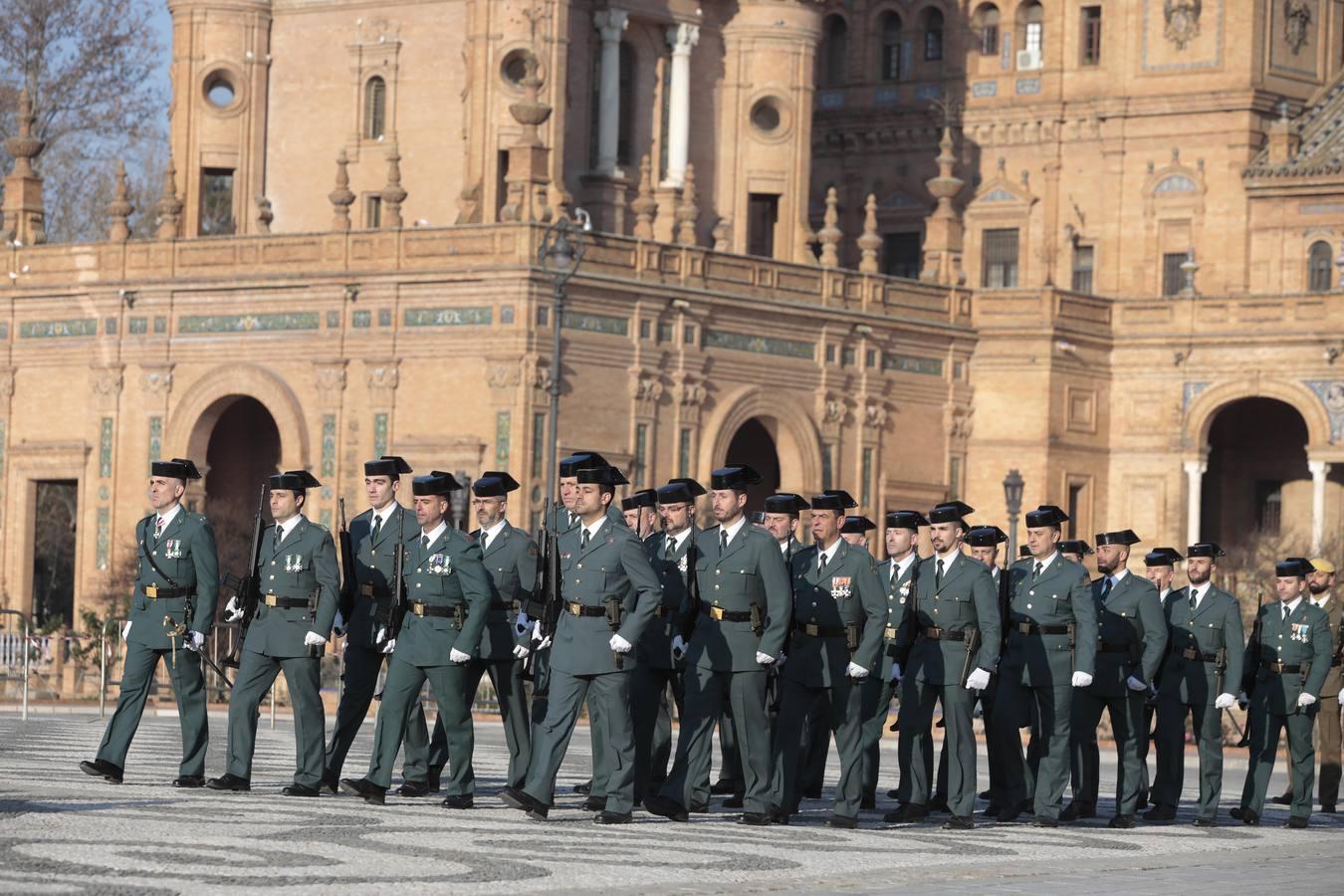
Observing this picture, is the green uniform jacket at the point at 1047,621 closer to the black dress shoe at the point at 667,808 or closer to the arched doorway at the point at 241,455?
the black dress shoe at the point at 667,808

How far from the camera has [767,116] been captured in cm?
5384

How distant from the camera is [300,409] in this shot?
1810 inches

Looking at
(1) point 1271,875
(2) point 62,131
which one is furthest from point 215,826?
(2) point 62,131

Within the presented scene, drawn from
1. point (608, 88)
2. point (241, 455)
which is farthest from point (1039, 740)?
point (608, 88)

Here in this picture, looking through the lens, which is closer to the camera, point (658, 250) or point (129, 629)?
point (129, 629)

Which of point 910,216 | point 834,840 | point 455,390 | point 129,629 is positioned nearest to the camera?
point 834,840

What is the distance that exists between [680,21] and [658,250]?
23.8 feet

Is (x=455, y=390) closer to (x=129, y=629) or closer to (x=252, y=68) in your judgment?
(x=252, y=68)

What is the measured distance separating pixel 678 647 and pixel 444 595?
Answer: 149cm

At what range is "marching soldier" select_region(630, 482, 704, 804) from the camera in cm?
1905

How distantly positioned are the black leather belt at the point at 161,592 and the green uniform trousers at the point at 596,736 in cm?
253

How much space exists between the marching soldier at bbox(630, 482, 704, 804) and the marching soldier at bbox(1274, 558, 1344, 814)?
546cm

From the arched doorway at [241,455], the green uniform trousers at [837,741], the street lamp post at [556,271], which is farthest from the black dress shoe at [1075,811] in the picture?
the arched doorway at [241,455]

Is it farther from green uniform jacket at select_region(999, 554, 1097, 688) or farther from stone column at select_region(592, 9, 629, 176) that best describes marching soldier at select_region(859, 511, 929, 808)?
stone column at select_region(592, 9, 629, 176)
